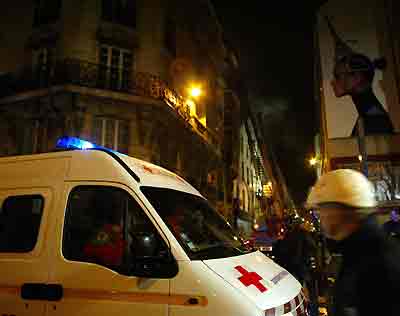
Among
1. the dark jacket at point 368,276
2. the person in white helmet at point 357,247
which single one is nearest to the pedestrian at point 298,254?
the person in white helmet at point 357,247

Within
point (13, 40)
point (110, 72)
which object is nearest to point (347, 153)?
point (110, 72)

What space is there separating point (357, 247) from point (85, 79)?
15.7 m

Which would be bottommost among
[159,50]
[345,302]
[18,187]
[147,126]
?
[345,302]

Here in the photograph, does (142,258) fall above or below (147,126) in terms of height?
below

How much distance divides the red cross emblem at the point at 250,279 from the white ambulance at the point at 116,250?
0.01 metres

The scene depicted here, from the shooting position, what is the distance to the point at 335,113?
24.9 m

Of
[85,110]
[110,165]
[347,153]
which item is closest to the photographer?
[110,165]

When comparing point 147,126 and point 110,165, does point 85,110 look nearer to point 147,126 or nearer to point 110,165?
point 147,126

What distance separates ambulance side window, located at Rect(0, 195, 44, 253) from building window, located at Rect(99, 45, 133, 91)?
13100 mm

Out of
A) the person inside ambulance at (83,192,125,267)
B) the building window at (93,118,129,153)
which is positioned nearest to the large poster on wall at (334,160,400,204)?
the building window at (93,118,129,153)

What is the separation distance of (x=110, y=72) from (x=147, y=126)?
3041 millimetres

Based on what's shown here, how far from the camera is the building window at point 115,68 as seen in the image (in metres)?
16.7

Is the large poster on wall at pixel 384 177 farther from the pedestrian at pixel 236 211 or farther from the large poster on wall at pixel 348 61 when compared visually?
the pedestrian at pixel 236 211

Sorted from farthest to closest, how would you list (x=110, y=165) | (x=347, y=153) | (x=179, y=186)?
(x=347, y=153) → (x=179, y=186) → (x=110, y=165)
